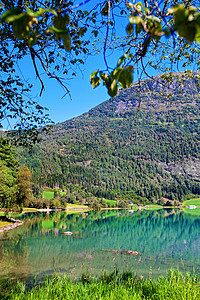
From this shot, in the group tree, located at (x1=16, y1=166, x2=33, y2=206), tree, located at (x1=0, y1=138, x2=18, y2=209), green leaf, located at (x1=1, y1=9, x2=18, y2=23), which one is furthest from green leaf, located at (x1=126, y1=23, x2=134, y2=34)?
tree, located at (x1=16, y1=166, x2=33, y2=206)

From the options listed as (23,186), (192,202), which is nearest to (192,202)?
(192,202)

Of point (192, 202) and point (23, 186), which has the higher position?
point (23, 186)

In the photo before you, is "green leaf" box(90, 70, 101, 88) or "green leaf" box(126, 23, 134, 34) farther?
"green leaf" box(90, 70, 101, 88)

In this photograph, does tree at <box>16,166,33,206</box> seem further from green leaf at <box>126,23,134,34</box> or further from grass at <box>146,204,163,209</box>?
grass at <box>146,204,163,209</box>

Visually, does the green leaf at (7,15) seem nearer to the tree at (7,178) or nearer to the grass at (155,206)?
the tree at (7,178)

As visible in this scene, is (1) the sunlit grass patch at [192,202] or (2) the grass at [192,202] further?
(2) the grass at [192,202]

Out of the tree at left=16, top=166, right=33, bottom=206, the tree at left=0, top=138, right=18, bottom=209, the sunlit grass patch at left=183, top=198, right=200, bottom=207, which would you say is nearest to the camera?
the tree at left=0, top=138, right=18, bottom=209

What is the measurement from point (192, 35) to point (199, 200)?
18477 cm

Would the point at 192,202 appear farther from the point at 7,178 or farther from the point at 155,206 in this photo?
the point at 7,178

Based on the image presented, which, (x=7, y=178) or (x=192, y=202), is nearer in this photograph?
(x=7, y=178)

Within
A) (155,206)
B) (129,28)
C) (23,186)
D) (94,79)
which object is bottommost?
(155,206)

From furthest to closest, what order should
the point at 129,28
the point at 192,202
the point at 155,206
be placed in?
the point at 192,202 < the point at 155,206 < the point at 129,28

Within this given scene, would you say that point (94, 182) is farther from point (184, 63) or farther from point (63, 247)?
point (184, 63)

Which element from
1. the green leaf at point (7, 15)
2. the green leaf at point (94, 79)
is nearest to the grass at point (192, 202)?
the green leaf at point (94, 79)
